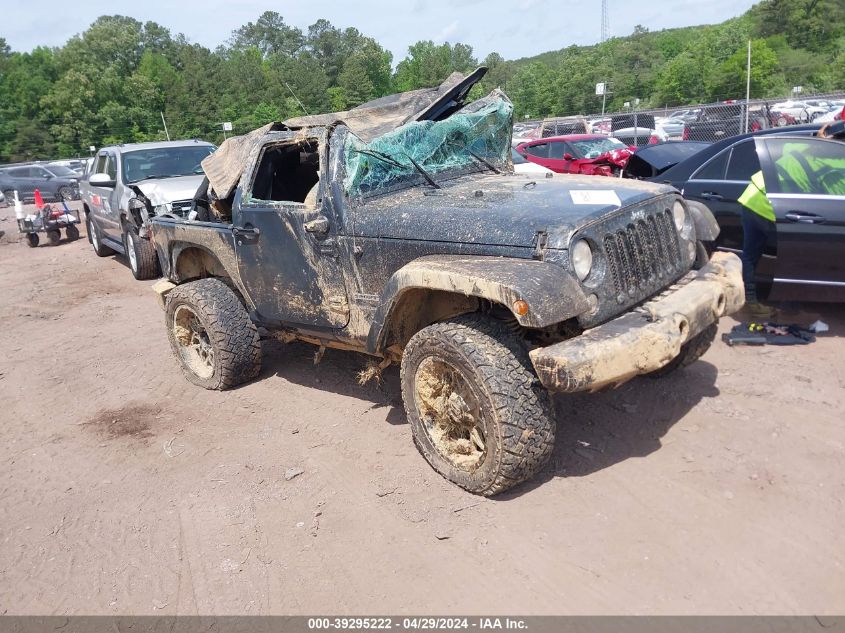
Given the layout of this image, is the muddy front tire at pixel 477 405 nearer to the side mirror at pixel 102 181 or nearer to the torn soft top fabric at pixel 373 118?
the torn soft top fabric at pixel 373 118

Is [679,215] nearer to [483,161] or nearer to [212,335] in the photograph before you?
[483,161]

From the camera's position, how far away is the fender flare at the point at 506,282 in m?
3.12

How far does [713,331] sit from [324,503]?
280 cm

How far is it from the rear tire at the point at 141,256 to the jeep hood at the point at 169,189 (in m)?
0.70

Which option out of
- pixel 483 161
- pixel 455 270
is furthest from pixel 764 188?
pixel 455 270

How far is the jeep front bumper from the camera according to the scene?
3.12 metres

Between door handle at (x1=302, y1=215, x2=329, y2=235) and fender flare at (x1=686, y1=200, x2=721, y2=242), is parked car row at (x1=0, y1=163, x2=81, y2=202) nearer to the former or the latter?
door handle at (x1=302, y1=215, x2=329, y2=235)

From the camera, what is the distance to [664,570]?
9.78 feet

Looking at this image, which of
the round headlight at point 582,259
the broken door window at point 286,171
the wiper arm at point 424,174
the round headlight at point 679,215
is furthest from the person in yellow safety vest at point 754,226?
the broken door window at point 286,171

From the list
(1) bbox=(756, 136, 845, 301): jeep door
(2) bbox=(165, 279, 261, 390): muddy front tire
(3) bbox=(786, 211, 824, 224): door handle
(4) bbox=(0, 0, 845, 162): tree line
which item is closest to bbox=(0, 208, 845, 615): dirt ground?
(2) bbox=(165, 279, 261, 390): muddy front tire

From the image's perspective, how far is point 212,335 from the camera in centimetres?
529

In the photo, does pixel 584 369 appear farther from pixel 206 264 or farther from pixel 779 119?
pixel 779 119

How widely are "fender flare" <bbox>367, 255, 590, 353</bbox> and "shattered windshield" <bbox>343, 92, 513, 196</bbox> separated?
0.89 metres

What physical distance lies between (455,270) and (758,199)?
3.43m
